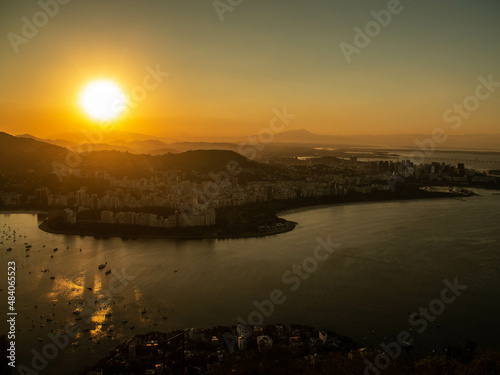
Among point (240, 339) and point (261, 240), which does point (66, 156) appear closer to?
point (261, 240)

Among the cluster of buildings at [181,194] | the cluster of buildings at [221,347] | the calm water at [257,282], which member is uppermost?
the cluster of buildings at [181,194]

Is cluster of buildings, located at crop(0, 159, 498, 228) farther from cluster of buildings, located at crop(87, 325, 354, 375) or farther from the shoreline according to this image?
cluster of buildings, located at crop(87, 325, 354, 375)

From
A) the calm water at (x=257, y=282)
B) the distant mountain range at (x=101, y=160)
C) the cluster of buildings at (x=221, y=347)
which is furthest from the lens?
the distant mountain range at (x=101, y=160)

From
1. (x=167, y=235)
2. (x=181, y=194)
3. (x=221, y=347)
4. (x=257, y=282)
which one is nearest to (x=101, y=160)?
(x=181, y=194)

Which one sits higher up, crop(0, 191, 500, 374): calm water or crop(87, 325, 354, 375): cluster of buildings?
crop(87, 325, 354, 375): cluster of buildings

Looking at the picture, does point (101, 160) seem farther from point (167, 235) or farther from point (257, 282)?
point (257, 282)

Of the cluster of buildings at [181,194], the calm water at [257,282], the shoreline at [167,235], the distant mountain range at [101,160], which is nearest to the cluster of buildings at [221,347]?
the calm water at [257,282]

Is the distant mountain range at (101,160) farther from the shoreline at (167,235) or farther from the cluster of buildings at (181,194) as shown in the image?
the shoreline at (167,235)

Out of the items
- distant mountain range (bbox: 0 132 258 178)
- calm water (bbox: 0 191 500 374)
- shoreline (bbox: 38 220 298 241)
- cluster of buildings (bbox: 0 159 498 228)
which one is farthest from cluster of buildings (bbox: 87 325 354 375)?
distant mountain range (bbox: 0 132 258 178)
